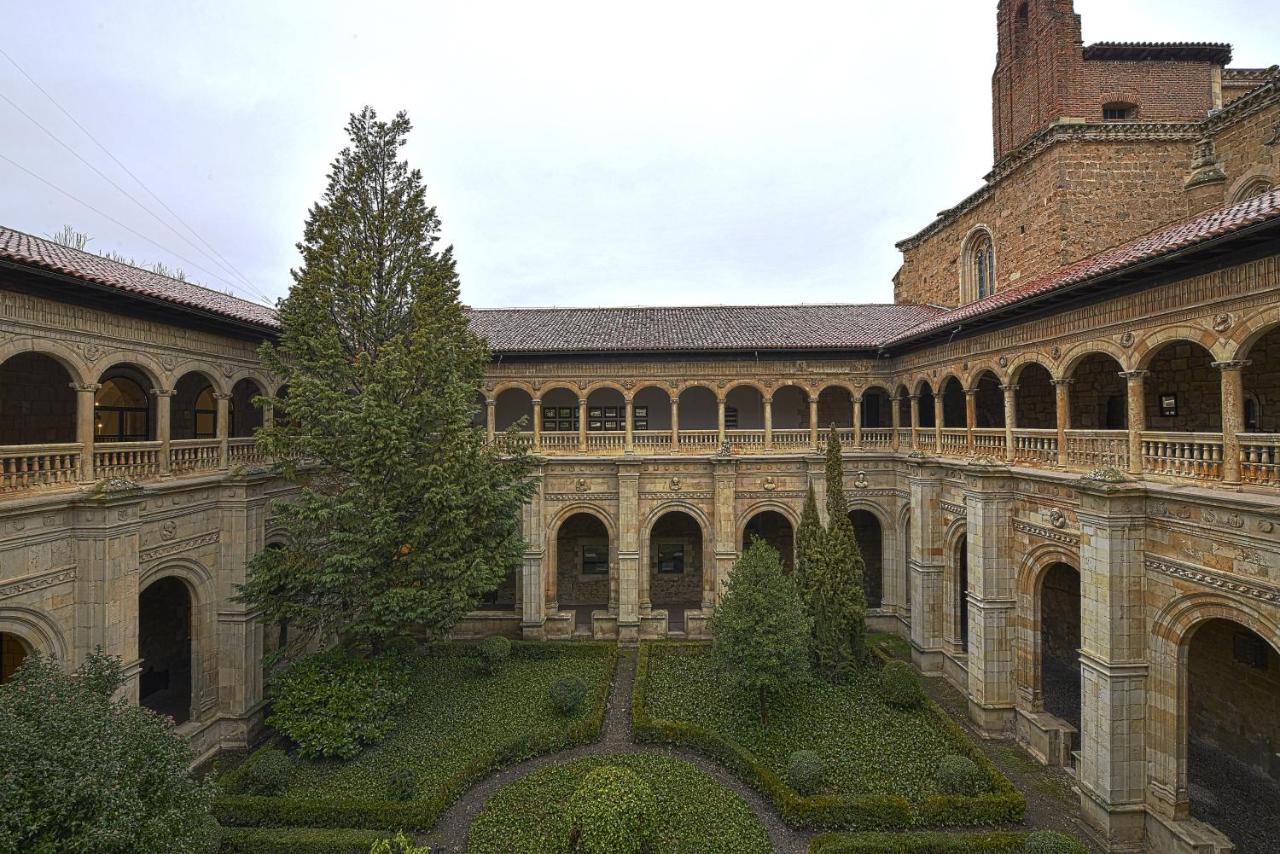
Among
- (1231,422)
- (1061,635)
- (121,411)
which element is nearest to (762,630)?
(1231,422)

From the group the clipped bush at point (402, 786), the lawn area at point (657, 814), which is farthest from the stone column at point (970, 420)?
the clipped bush at point (402, 786)

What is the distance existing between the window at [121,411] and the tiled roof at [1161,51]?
94.4 feet

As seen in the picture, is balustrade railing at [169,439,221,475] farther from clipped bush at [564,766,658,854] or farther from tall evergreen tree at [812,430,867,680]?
tall evergreen tree at [812,430,867,680]

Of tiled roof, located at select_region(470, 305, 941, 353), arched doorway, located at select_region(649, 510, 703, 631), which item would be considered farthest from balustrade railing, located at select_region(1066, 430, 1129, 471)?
arched doorway, located at select_region(649, 510, 703, 631)

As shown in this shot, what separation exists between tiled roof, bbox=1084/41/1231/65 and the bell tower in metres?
0.73

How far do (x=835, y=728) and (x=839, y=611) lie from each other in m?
3.05

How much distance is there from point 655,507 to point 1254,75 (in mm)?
23901

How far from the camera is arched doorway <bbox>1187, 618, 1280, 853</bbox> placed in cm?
1105

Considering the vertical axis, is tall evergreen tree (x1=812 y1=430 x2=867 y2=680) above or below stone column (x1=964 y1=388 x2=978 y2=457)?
below

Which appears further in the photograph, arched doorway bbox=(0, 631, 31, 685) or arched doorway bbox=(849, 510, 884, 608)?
arched doorway bbox=(849, 510, 884, 608)

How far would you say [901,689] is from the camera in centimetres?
1398

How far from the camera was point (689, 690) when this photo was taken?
15039 millimetres

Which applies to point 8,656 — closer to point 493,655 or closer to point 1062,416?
point 493,655

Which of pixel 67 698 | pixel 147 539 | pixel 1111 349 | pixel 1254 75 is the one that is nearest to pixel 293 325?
pixel 147 539
